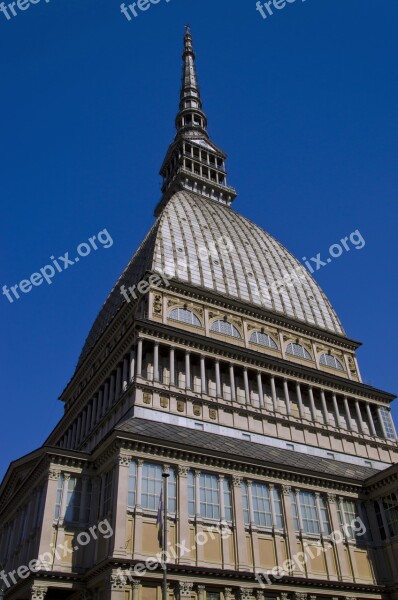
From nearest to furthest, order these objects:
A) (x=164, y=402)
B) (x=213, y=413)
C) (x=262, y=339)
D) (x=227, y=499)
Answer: (x=227, y=499) < (x=164, y=402) < (x=213, y=413) < (x=262, y=339)

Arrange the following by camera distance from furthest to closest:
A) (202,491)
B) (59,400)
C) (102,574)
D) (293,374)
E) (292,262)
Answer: (292,262), (59,400), (293,374), (202,491), (102,574)

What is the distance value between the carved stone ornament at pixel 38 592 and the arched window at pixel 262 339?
32544mm

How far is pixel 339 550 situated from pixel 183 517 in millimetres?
12706

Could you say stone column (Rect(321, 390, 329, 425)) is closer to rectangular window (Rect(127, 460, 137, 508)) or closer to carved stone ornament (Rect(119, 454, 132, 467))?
rectangular window (Rect(127, 460, 137, 508))

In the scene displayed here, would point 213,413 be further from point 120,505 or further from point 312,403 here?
point 120,505

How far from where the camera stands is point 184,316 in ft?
184

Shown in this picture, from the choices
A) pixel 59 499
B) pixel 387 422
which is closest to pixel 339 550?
pixel 59 499

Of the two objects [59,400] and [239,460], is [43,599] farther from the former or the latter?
[59,400]

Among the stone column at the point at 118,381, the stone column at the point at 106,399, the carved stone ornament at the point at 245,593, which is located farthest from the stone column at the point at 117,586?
the stone column at the point at 106,399

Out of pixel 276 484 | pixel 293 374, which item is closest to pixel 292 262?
pixel 293 374

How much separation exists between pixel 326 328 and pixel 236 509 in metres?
34.3

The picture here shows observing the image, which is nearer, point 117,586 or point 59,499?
point 117,586

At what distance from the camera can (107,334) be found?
204ft

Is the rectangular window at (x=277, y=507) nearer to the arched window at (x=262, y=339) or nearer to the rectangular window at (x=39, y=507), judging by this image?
the rectangular window at (x=39, y=507)
